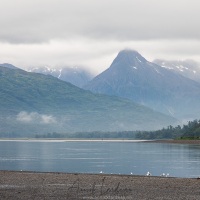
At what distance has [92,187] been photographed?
168 feet

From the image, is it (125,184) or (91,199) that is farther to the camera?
(125,184)

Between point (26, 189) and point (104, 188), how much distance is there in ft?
21.1

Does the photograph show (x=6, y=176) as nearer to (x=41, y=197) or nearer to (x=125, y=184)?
(x=125, y=184)

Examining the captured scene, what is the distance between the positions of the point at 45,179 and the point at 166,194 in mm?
15430

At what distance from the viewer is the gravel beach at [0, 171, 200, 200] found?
148 feet

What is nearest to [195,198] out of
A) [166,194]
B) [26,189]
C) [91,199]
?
[166,194]

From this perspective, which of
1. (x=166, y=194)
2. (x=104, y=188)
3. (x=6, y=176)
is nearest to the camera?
(x=166, y=194)

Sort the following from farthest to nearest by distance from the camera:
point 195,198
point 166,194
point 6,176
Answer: point 6,176 < point 166,194 < point 195,198

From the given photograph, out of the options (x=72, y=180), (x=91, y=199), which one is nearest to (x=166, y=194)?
(x=91, y=199)

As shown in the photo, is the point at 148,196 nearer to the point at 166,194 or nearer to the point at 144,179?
the point at 166,194

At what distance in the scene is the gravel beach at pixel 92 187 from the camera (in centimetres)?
4509

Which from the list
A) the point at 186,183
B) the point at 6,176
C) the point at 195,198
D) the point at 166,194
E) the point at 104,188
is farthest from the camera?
the point at 6,176

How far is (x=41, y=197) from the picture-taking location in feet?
144

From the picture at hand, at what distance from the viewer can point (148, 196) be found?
44.9 m
